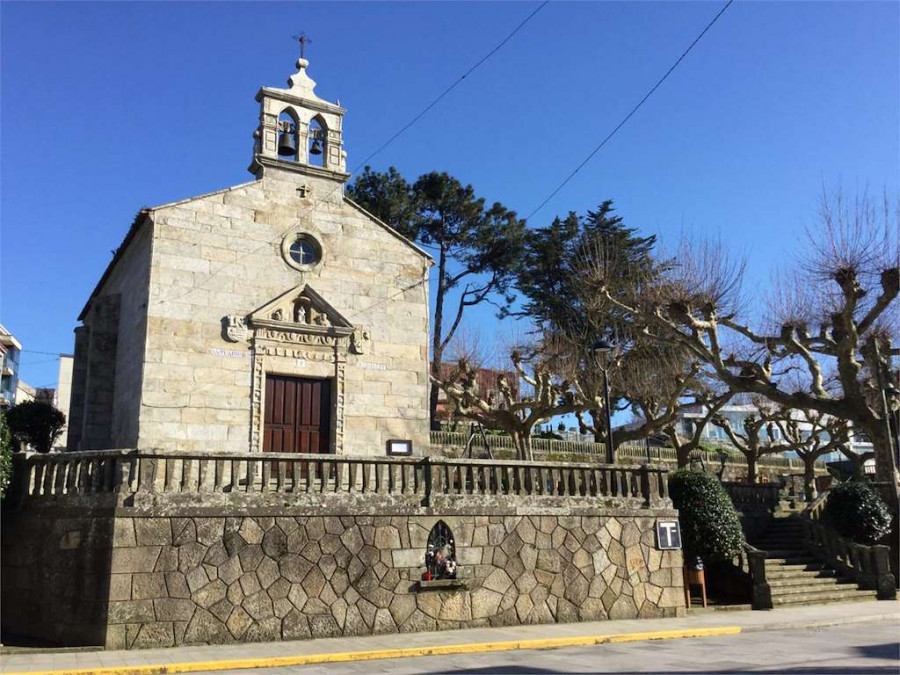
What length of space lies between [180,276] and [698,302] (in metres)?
13.6

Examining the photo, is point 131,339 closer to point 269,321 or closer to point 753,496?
point 269,321

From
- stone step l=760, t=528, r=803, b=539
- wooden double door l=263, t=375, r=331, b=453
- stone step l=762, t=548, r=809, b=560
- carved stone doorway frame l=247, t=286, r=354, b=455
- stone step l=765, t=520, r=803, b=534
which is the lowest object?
stone step l=762, t=548, r=809, b=560

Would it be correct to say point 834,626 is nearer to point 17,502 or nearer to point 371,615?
point 371,615

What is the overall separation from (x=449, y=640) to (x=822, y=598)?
33.8 feet

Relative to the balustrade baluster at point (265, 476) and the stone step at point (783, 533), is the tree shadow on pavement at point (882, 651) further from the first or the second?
the stone step at point (783, 533)

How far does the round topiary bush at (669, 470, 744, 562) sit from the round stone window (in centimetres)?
1021

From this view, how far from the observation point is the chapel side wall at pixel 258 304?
16.2 metres

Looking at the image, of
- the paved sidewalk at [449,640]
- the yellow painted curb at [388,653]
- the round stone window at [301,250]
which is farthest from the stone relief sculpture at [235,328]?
the yellow painted curb at [388,653]

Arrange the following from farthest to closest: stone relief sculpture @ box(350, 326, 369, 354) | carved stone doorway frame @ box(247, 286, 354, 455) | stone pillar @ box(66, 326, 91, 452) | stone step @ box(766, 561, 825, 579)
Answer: stone pillar @ box(66, 326, 91, 452) → stone relief sculpture @ box(350, 326, 369, 354) → stone step @ box(766, 561, 825, 579) → carved stone doorway frame @ box(247, 286, 354, 455)

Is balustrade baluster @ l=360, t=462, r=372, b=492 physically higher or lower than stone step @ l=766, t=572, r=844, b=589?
higher

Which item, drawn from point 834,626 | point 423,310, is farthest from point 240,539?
point 834,626

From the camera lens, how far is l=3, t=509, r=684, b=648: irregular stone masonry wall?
10.8 metres

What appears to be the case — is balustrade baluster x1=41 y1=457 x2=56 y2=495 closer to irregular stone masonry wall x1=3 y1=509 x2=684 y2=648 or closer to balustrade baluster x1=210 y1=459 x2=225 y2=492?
irregular stone masonry wall x1=3 y1=509 x2=684 y2=648

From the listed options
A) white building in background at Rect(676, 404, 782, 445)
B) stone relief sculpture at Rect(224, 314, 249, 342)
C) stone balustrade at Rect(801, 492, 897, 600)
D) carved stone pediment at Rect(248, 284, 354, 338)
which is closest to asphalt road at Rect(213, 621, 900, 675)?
stone balustrade at Rect(801, 492, 897, 600)
